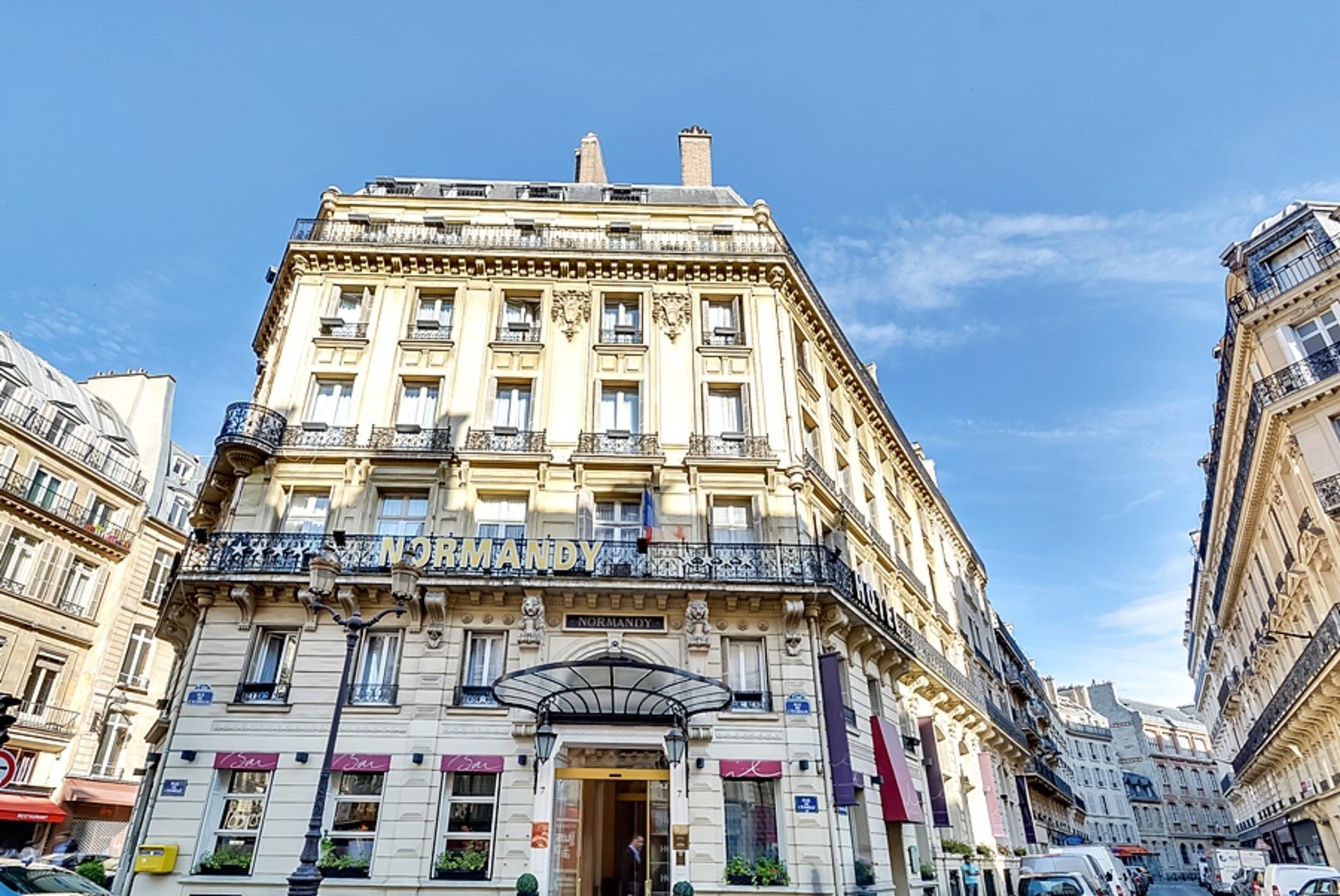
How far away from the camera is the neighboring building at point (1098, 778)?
224 feet

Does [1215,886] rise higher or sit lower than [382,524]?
lower

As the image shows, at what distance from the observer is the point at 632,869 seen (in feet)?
54.7

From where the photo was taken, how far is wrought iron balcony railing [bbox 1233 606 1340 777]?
20234 mm

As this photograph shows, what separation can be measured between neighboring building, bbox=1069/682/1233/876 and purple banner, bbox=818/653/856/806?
77619 mm

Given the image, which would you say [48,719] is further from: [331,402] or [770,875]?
[770,875]

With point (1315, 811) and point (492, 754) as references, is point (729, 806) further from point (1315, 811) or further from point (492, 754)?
point (1315, 811)

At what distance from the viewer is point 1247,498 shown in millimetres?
26562

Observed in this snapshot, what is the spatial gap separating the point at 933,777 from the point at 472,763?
13.2 metres

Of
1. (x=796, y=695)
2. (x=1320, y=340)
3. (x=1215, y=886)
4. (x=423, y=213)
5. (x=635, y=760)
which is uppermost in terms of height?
(x=423, y=213)

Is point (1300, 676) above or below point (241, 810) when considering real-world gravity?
above

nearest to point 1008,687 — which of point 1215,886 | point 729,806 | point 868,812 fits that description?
point 1215,886

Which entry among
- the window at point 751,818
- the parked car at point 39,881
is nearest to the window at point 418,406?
the parked car at point 39,881

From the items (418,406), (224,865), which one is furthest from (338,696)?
(418,406)

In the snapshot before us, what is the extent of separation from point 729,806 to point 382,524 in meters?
9.77
